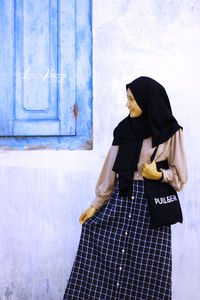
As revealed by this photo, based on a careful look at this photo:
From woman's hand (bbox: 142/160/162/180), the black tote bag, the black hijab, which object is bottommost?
the black tote bag

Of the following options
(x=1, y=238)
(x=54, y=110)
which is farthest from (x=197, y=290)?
(x=54, y=110)

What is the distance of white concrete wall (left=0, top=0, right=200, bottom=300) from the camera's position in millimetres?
3287

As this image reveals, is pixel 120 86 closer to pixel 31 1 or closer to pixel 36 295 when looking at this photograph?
pixel 31 1

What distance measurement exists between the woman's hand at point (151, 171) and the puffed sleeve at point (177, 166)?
0.15 ft

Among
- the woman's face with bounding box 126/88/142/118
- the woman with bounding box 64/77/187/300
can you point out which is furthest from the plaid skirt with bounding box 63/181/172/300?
the woman's face with bounding box 126/88/142/118

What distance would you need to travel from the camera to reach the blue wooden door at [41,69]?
10.9 feet

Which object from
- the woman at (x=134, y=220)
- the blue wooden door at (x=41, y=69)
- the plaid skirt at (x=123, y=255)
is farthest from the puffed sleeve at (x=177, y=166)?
the blue wooden door at (x=41, y=69)

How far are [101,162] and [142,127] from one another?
34.0 inches

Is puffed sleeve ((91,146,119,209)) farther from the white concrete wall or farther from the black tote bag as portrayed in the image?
the white concrete wall

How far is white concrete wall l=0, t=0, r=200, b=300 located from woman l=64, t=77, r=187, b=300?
0.67 metres

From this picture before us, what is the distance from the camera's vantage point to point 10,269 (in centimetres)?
A: 331

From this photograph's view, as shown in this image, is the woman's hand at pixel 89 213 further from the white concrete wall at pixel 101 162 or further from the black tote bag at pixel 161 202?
the white concrete wall at pixel 101 162

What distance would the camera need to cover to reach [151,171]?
2377mm

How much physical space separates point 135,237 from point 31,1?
7.16 ft
